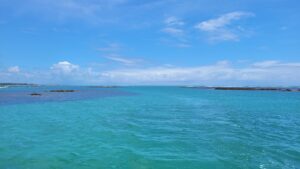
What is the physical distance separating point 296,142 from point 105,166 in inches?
433

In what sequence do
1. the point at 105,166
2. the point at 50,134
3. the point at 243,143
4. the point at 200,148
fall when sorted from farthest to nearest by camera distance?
the point at 50,134, the point at 243,143, the point at 200,148, the point at 105,166

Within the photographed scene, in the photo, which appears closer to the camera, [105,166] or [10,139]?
[105,166]

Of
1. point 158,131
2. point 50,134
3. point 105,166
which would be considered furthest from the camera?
point 158,131

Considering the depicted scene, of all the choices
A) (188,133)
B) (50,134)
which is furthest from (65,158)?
(188,133)

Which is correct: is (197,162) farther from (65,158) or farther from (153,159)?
(65,158)

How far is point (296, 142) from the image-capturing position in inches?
530

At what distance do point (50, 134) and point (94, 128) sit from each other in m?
3.27

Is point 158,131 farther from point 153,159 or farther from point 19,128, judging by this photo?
point 19,128

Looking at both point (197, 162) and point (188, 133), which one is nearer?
point (197, 162)

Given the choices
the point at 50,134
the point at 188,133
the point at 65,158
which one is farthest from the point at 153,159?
the point at 50,134

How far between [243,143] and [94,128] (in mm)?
10443

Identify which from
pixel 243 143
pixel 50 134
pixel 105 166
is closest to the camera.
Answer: pixel 105 166

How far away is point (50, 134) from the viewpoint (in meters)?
15.3

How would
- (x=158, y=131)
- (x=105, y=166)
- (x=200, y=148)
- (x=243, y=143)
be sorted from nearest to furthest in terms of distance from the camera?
(x=105, y=166)
(x=200, y=148)
(x=243, y=143)
(x=158, y=131)
